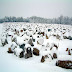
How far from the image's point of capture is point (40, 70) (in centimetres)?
322

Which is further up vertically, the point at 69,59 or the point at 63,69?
the point at 69,59

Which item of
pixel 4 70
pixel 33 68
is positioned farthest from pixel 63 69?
pixel 4 70

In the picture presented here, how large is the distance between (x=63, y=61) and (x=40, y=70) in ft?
3.98

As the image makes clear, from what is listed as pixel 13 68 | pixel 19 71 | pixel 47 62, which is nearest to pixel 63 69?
pixel 47 62

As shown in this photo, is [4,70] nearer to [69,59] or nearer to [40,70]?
[40,70]

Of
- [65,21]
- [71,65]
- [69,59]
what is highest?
[65,21]

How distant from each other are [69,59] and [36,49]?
2376mm

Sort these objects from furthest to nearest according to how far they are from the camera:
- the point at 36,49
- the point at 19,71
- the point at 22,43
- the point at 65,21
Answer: the point at 65,21 → the point at 22,43 → the point at 36,49 → the point at 19,71

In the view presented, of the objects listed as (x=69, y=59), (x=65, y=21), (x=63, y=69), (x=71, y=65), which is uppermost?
(x=65, y=21)

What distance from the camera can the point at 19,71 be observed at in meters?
3.12

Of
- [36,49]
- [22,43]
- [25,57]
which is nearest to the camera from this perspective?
[25,57]

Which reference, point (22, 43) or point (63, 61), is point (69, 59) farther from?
point (22, 43)

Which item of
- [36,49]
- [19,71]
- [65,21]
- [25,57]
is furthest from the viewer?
[65,21]

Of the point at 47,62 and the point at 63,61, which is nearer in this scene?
the point at 63,61
